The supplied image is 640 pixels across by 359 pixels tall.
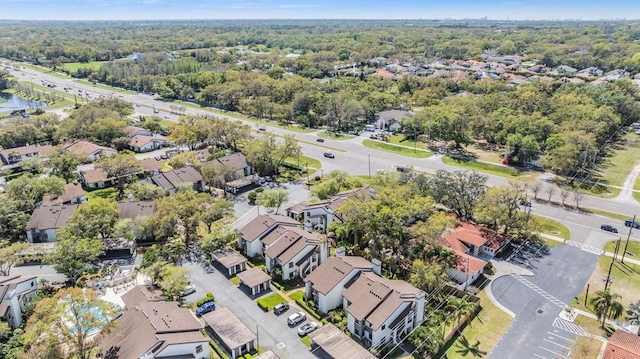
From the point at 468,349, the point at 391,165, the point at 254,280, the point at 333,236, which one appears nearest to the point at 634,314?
the point at 468,349

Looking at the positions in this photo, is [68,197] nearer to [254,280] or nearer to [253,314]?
[254,280]

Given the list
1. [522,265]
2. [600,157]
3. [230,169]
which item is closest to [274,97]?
[230,169]

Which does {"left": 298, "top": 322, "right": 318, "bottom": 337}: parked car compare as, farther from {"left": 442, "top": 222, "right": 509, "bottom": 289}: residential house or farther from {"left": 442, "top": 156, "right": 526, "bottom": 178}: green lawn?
{"left": 442, "top": 156, "right": 526, "bottom": 178}: green lawn

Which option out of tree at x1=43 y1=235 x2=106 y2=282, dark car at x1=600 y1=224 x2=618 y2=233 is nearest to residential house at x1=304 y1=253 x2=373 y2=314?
tree at x1=43 y1=235 x2=106 y2=282

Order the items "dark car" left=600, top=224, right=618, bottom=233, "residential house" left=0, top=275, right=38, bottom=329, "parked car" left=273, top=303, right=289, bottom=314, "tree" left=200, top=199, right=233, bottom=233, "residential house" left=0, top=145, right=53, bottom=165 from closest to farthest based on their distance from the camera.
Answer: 1. "residential house" left=0, top=275, right=38, bottom=329
2. "parked car" left=273, top=303, right=289, bottom=314
3. "tree" left=200, top=199, right=233, bottom=233
4. "dark car" left=600, top=224, right=618, bottom=233
5. "residential house" left=0, top=145, right=53, bottom=165

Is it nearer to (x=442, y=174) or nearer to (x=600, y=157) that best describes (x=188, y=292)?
(x=442, y=174)
